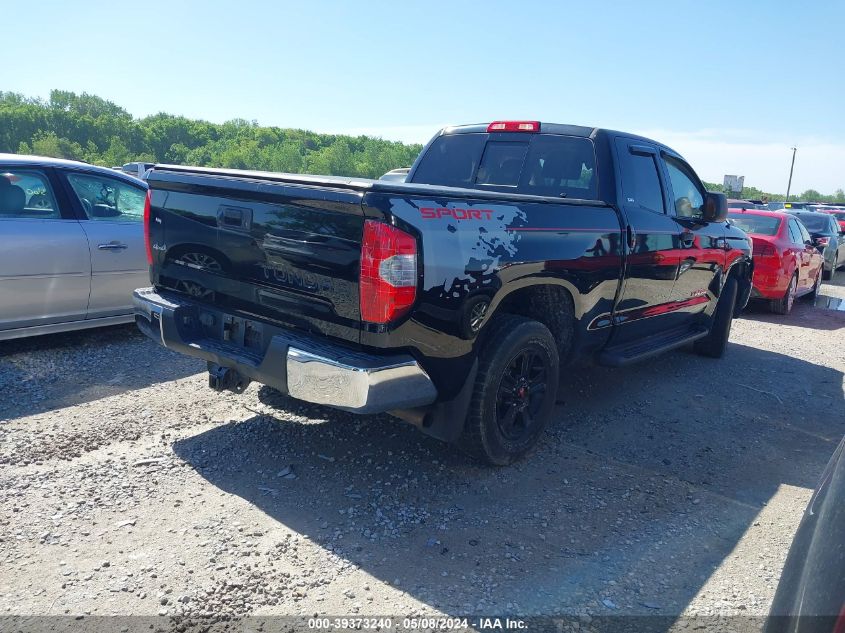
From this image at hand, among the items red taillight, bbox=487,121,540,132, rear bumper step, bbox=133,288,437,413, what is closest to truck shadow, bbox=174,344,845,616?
rear bumper step, bbox=133,288,437,413

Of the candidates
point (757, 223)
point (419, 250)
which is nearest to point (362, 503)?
point (419, 250)

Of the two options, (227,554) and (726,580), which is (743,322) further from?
(227,554)

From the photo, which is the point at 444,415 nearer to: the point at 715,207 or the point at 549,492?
the point at 549,492

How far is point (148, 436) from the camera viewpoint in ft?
13.2

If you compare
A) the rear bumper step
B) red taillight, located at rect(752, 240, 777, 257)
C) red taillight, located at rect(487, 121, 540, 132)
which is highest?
red taillight, located at rect(487, 121, 540, 132)

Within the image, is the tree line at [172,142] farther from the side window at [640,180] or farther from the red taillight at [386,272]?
the red taillight at [386,272]

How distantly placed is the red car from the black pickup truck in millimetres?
4963

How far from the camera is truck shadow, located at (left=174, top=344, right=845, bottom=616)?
284cm

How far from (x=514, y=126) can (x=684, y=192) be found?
174cm

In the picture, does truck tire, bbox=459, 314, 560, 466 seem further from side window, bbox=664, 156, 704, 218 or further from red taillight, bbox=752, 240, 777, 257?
red taillight, bbox=752, 240, 777, 257

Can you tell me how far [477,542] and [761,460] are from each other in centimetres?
229

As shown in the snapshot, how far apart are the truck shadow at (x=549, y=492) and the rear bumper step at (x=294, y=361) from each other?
2.02 feet

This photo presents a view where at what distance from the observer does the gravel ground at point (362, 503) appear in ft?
8.87

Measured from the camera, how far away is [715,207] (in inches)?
220
